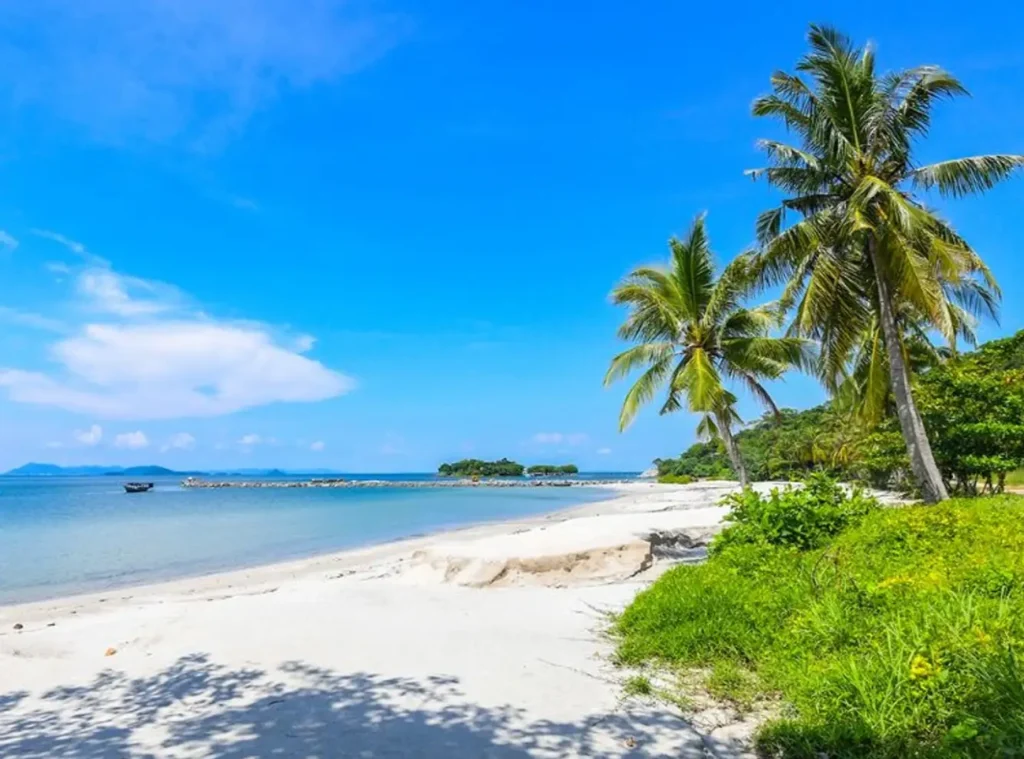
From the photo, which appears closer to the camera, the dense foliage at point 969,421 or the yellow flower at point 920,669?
the yellow flower at point 920,669

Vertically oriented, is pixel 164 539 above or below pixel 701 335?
below

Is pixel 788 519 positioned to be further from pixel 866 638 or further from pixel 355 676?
pixel 355 676

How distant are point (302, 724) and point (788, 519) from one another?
7488 millimetres

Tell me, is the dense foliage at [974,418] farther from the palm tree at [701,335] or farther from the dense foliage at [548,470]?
the dense foliage at [548,470]

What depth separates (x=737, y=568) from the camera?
24.9 ft

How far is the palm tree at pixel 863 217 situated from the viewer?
1180 centimetres

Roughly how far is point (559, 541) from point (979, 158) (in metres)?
10.9

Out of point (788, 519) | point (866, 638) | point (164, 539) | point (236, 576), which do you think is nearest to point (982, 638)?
point (866, 638)

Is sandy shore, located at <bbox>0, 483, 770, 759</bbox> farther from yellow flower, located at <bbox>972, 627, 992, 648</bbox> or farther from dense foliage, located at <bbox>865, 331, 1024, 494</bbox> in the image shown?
dense foliage, located at <bbox>865, 331, 1024, 494</bbox>

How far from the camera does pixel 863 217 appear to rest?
11992 millimetres

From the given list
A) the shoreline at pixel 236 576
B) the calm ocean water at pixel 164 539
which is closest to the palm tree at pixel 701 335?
the shoreline at pixel 236 576

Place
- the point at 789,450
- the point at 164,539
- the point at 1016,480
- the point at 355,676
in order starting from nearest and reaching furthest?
the point at 355,676 → the point at 164,539 → the point at 1016,480 → the point at 789,450

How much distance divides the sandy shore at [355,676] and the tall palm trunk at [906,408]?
6544 mm

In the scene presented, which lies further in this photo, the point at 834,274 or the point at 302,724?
the point at 834,274
